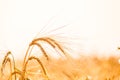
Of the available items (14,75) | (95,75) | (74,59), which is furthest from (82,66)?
(95,75)

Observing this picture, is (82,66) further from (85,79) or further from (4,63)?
(85,79)

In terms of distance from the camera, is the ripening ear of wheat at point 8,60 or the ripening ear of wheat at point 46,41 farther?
the ripening ear of wheat at point 8,60

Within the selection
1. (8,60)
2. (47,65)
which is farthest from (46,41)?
(8,60)

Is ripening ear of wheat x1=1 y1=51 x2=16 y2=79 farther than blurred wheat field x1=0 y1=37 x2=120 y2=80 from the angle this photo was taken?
Yes

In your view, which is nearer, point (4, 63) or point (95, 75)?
point (4, 63)

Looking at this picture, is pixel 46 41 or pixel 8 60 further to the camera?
pixel 8 60

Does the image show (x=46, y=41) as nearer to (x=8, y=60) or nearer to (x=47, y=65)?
(x=47, y=65)

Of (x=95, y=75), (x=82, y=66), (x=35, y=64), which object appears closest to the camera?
(x=82, y=66)

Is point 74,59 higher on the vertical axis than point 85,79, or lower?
higher

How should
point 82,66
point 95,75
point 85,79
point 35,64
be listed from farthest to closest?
point 95,75, point 85,79, point 35,64, point 82,66

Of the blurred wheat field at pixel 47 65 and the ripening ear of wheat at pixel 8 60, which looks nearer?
the blurred wheat field at pixel 47 65

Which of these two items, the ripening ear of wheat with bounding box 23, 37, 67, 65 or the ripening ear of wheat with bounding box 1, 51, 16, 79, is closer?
the ripening ear of wheat with bounding box 23, 37, 67, 65
